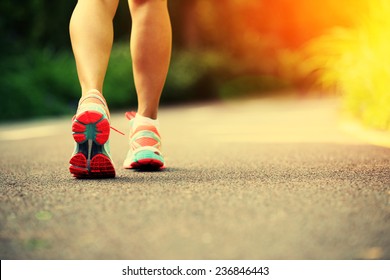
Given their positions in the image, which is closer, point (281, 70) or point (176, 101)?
point (176, 101)

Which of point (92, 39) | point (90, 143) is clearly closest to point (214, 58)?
point (92, 39)

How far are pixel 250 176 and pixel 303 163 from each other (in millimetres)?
714

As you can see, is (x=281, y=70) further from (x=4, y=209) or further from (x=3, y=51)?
(x=4, y=209)

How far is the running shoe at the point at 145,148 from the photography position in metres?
3.62

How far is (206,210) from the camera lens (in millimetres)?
2518

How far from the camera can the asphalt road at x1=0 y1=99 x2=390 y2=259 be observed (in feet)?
6.66

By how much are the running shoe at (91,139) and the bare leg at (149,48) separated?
1.72 ft

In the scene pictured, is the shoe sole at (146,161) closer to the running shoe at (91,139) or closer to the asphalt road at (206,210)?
the asphalt road at (206,210)

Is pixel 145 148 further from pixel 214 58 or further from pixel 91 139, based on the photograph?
pixel 214 58

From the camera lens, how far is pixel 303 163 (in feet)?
A: 13.4

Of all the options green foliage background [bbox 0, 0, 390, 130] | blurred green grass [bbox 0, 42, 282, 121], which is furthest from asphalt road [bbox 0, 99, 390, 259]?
blurred green grass [bbox 0, 42, 282, 121]

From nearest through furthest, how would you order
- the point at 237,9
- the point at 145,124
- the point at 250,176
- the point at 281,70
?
1. the point at 250,176
2. the point at 145,124
3. the point at 237,9
4. the point at 281,70

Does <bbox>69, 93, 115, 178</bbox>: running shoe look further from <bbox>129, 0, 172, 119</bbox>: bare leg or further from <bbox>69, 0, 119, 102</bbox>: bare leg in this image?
<bbox>129, 0, 172, 119</bbox>: bare leg

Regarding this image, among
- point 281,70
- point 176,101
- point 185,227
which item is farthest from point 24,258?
point 281,70
